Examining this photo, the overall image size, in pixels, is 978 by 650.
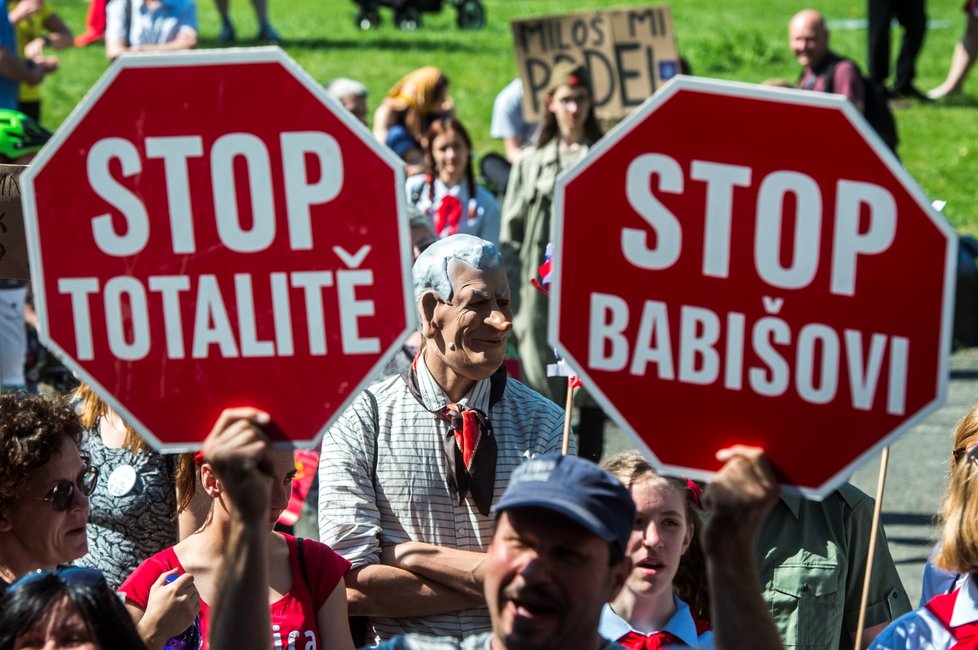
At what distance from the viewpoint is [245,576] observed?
276 centimetres

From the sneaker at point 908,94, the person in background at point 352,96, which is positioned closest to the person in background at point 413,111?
the person in background at point 352,96

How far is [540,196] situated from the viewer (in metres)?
8.84

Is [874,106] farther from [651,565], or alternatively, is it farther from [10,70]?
[651,565]

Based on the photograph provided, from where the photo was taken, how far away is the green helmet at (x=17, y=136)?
5434mm

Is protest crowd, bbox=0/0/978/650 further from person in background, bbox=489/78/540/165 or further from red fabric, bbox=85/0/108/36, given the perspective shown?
red fabric, bbox=85/0/108/36

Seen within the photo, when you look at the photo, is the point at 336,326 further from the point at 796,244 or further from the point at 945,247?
the point at 945,247

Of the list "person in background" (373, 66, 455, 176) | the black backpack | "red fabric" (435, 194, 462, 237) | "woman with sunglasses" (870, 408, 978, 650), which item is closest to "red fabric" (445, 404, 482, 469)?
"woman with sunglasses" (870, 408, 978, 650)

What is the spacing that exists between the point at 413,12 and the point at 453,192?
51.2 ft

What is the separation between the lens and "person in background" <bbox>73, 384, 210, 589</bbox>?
4.68 meters

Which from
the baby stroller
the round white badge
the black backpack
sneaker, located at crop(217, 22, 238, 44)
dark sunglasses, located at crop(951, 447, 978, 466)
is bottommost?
the baby stroller

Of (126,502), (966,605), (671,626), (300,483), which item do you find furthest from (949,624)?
(300,483)

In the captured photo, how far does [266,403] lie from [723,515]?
0.82 m

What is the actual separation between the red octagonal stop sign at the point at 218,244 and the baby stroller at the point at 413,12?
2137cm

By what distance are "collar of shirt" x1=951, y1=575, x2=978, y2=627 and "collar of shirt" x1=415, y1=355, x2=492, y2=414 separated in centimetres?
140
